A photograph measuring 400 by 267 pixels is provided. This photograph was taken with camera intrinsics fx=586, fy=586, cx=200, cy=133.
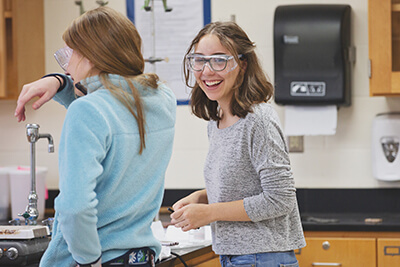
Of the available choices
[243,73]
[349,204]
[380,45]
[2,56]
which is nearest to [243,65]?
[243,73]

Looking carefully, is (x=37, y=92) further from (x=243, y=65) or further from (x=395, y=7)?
(x=395, y=7)

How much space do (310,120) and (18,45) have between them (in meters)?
1.53

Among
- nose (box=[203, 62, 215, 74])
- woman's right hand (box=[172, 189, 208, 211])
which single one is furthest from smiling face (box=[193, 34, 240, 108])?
woman's right hand (box=[172, 189, 208, 211])

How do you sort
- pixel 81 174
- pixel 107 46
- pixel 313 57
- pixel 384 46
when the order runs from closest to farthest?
pixel 81 174
pixel 107 46
pixel 384 46
pixel 313 57

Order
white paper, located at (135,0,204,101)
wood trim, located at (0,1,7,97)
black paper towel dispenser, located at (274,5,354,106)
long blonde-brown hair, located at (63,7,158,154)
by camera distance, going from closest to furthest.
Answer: long blonde-brown hair, located at (63,7,158,154)
black paper towel dispenser, located at (274,5,354,106)
wood trim, located at (0,1,7,97)
white paper, located at (135,0,204,101)

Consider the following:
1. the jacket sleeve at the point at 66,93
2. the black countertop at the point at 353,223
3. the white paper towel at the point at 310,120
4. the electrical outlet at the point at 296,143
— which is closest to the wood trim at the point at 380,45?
the white paper towel at the point at 310,120

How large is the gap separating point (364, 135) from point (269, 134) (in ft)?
5.14

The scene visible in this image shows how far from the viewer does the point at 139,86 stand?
1314 millimetres

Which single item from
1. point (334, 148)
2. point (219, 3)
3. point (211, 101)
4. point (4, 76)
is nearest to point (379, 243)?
point (334, 148)

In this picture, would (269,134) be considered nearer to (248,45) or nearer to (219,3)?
(248,45)

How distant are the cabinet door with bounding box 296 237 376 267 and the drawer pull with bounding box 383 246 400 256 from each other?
5 cm

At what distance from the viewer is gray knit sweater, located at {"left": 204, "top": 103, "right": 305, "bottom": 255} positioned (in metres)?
1.47

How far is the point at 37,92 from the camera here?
4.72ft

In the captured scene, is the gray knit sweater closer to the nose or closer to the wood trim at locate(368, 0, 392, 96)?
the nose
